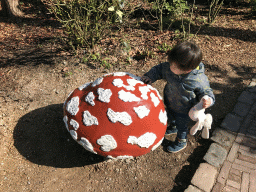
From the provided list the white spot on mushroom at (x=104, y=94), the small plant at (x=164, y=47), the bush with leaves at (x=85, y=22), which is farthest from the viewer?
the small plant at (x=164, y=47)

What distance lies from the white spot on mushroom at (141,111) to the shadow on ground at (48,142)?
1.16 meters

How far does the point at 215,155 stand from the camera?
9.87 feet

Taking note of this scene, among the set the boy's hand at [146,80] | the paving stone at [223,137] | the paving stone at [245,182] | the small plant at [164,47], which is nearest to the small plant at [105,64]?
the small plant at [164,47]

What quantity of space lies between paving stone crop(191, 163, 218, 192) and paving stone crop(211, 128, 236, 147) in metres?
0.46

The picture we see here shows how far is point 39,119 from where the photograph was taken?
3.46 m

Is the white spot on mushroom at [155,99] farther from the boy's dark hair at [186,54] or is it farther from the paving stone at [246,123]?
the paving stone at [246,123]

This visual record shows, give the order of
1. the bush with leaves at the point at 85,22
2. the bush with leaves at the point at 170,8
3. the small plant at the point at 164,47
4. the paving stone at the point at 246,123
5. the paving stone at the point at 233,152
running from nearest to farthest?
the paving stone at the point at 233,152 < the paving stone at the point at 246,123 < the bush with leaves at the point at 85,22 < the small plant at the point at 164,47 < the bush with leaves at the point at 170,8

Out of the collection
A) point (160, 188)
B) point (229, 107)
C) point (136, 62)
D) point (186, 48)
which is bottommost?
point (160, 188)

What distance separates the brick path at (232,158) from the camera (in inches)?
107

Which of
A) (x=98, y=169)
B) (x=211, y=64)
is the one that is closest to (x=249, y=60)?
(x=211, y=64)

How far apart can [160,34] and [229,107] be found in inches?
99.0

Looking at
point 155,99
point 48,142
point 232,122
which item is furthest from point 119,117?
point 232,122

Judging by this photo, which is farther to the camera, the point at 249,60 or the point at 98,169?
the point at 249,60

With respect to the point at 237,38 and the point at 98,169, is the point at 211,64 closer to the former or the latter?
the point at 237,38
